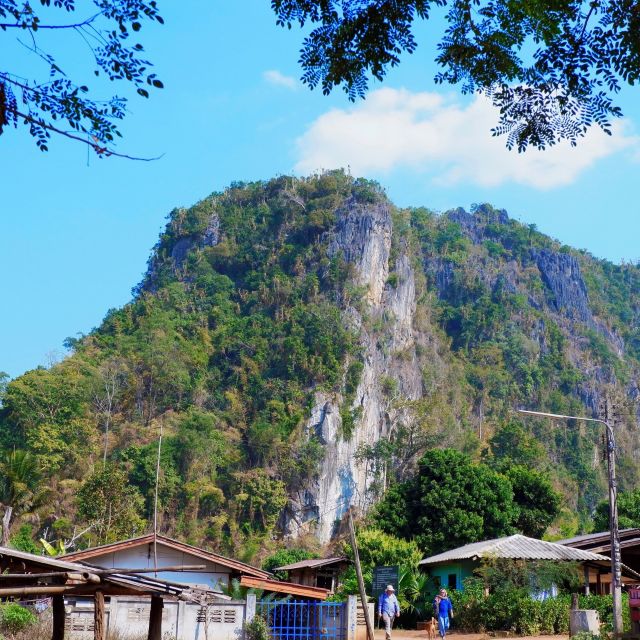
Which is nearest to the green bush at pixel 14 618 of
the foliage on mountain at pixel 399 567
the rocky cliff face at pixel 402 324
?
the foliage on mountain at pixel 399 567

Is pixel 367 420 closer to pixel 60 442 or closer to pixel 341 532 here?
pixel 341 532

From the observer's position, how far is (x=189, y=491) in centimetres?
6322

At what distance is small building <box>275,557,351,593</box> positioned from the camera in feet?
106

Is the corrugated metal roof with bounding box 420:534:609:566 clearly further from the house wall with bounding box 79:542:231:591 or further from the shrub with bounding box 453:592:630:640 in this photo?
the house wall with bounding box 79:542:231:591

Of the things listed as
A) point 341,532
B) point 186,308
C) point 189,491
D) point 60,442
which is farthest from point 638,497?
point 186,308

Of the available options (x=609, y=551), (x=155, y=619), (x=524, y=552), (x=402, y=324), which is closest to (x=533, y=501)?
(x=609, y=551)

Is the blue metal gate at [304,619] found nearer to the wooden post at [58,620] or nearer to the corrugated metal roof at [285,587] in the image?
the corrugated metal roof at [285,587]

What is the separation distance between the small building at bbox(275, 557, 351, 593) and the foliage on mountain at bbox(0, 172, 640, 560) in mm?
8465

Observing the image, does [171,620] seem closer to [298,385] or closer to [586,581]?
[586,581]

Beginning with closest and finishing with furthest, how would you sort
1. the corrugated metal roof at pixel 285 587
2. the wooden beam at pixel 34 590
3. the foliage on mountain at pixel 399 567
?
the wooden beam at pixel 34 590
the corrugated metal roof at pixel 285 587
the foliage on mountain at pixel 399 567

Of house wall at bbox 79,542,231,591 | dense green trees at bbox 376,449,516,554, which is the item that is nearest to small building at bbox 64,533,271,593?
house wall at bbox 79,542,231,591

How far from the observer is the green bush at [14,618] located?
1764 cm

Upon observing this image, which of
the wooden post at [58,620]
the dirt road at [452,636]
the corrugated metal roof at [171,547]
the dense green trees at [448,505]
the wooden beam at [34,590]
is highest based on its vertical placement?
the dense green trees at [448,505]

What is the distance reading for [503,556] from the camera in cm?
2520
